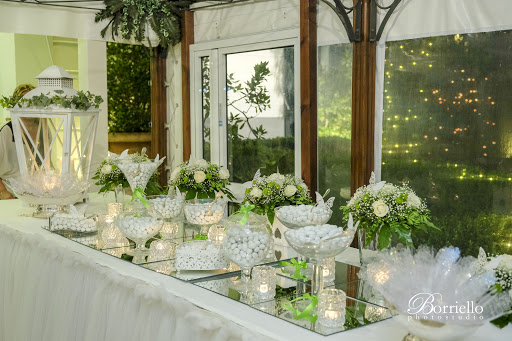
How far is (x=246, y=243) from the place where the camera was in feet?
6.86

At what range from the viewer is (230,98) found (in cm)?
508

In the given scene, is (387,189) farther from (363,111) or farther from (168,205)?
(363,111)

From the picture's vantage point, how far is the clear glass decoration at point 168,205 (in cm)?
292

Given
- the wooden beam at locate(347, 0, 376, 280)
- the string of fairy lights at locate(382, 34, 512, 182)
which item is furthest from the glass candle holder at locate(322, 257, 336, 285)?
the wooden beam at locate(347, 0, 376, 280)

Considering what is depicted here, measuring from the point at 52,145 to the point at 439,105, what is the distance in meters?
2.31

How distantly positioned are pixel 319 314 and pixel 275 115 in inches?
119

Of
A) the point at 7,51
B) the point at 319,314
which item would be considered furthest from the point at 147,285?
the point at 7,51

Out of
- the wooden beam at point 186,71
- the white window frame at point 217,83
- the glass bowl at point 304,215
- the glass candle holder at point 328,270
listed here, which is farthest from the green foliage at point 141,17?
the glass candle holder at point 328,270

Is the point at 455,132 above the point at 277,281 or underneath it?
above

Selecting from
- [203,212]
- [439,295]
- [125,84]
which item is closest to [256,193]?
[203,212]

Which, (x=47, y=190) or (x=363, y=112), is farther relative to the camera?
(x=363, y=112)

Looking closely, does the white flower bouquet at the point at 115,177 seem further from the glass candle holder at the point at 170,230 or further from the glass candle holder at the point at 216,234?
the glass candle holder at the point at 216,234

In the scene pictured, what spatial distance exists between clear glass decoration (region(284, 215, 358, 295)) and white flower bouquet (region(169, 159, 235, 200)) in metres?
1.53

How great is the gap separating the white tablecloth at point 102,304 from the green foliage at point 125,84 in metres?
4.93
